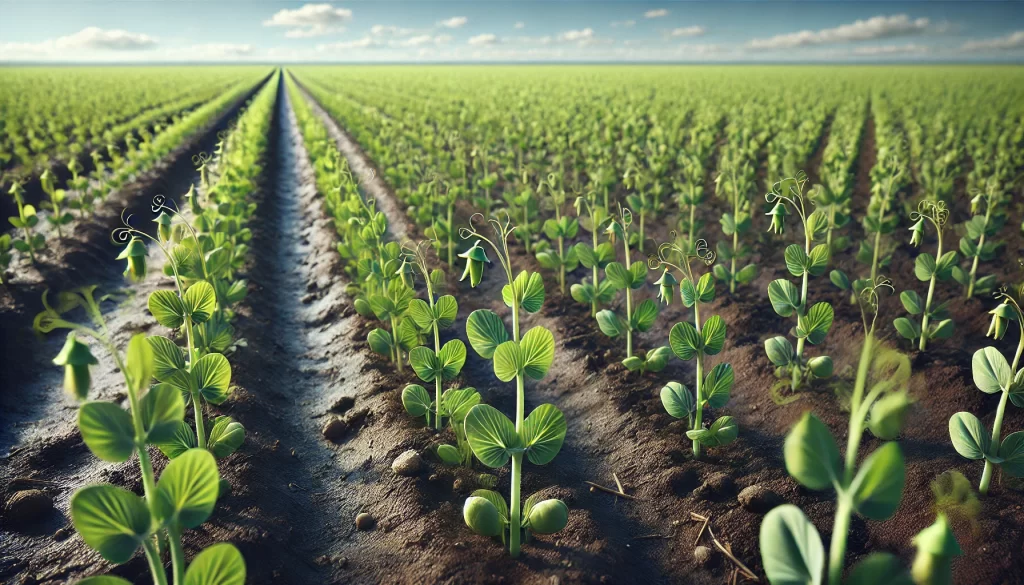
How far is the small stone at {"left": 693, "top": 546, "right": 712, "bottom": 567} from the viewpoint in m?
2.96

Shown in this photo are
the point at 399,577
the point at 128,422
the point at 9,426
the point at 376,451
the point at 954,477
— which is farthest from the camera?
the point at 9,426

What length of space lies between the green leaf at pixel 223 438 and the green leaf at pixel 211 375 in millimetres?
177

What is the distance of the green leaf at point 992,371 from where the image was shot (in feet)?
9.46

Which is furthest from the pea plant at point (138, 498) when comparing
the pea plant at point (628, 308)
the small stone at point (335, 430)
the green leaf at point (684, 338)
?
the pea plant at point (628, 308)

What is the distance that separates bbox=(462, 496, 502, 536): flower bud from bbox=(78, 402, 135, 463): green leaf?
135cm

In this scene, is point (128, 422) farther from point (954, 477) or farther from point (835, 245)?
point (835, 245)

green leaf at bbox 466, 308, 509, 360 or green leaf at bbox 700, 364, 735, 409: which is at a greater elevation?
green leaf at bbox 466, 308, 509, 360

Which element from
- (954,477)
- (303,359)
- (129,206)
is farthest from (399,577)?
(129,206)

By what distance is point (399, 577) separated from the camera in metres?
2.85

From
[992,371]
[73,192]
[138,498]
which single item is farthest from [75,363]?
[73,192]

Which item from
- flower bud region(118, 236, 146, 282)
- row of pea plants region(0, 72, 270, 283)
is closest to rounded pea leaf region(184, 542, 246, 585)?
flower bud region(118, 236, 146, 282)

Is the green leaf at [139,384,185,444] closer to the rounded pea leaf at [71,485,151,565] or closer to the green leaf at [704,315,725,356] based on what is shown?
the rounded pea leaf at [71,485,151,565]

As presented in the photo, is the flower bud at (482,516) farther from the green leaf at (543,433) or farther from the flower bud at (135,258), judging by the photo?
the flower bud at (135,258)

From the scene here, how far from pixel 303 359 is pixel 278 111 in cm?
2783
